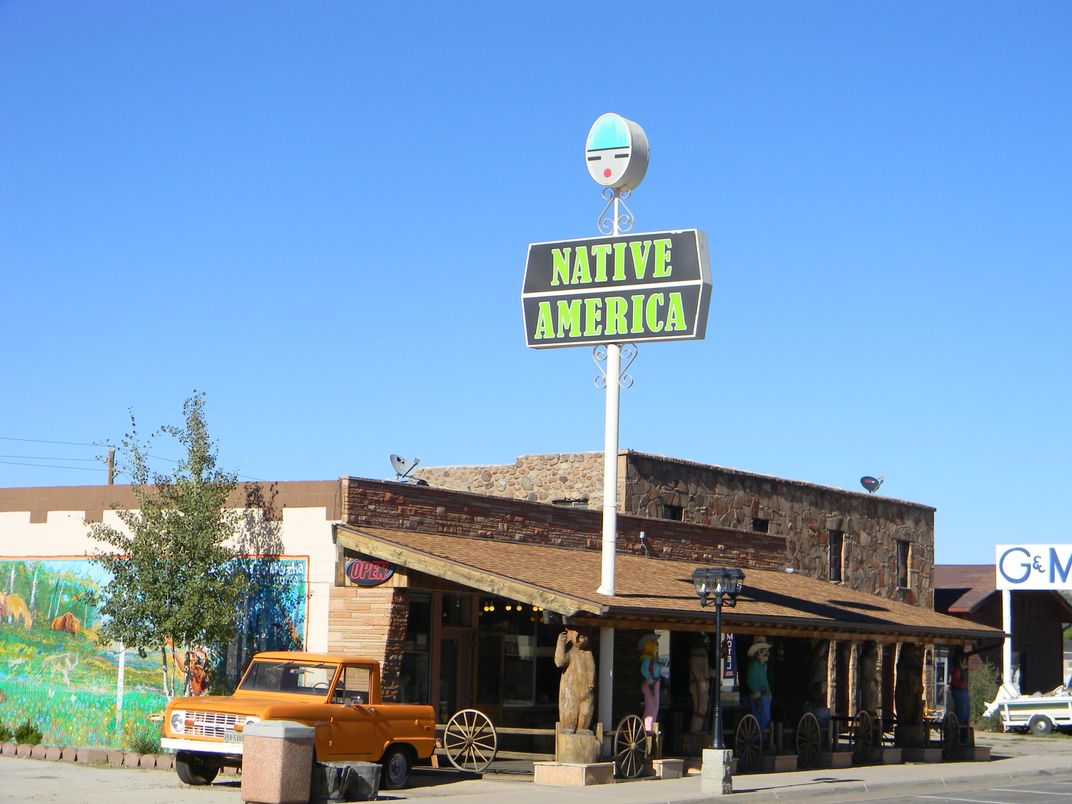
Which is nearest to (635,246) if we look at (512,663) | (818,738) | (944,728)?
(512,663)

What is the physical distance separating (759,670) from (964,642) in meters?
6.99

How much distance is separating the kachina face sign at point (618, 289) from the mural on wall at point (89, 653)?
5.77 metres

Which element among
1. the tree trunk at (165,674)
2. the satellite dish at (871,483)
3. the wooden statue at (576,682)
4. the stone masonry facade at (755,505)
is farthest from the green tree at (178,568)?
the satellite dish at (871,483)

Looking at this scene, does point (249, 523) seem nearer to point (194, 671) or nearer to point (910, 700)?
point (194, 671)

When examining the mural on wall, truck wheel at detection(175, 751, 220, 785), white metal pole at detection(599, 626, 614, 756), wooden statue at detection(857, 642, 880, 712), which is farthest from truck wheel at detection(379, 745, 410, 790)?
wooden statue at detection(857, 642, 880, 712)

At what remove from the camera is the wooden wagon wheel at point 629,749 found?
20.5 metres

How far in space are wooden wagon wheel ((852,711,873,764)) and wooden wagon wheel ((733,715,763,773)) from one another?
3.40m

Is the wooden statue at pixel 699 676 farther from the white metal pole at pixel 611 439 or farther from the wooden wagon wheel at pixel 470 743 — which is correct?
the wooden wagon wheel at pixel 470 743

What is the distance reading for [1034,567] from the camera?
1667 inches

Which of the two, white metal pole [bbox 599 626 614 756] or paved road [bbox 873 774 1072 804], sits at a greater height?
white metal pole [bbox 599 626 614 756]

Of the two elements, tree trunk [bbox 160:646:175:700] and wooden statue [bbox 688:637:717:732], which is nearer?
tree trunk [bbox 160:646:175:700]

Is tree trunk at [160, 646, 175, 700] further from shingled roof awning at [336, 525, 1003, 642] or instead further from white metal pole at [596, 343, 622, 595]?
white metal pole at [596, 343, 622, 595]

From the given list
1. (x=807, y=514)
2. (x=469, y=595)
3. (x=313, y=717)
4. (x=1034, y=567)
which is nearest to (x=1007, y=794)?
(x=469, y=595)

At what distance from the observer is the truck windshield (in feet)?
58.7
